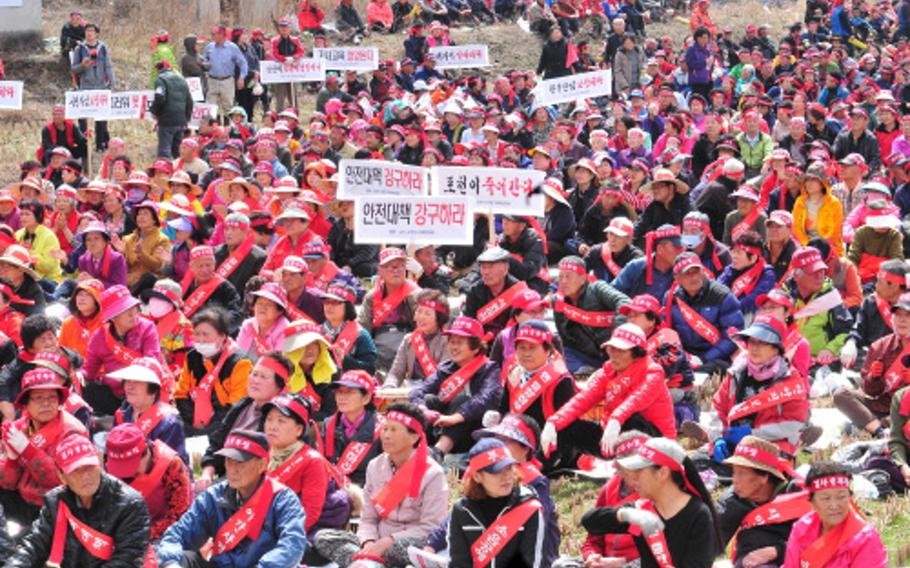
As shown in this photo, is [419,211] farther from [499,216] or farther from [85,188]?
[85,188]

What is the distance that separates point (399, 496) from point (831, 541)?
250cm

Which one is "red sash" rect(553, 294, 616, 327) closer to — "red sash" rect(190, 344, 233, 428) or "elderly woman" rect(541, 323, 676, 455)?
"elderly woman" rect(541, 323, 676, 455)

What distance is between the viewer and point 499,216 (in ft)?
60.6

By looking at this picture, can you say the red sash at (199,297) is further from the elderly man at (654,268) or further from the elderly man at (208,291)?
the elderly man at (654,268)

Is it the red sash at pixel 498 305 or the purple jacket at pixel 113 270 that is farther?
the purple jacket at pixel 113 270

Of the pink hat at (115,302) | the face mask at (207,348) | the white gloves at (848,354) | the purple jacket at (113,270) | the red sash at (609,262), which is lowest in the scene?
the white gloves at (848,354)

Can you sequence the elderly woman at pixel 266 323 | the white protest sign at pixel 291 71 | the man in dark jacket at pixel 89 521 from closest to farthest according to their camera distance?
the man in dark jacket at pixel 89 521 → the elderly woman at pixel 266 323 → the white protest sign at pixel 291 71

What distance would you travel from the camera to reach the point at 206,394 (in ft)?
39.2

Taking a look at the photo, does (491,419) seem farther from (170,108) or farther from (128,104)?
(128,104)

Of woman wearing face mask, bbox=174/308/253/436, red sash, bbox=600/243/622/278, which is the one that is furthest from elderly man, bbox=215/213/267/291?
woman wearing face mask, bbox=174/308/253/436

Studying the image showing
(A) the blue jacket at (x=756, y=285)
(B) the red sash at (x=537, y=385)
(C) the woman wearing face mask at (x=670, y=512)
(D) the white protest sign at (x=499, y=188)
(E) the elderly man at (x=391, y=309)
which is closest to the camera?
(C) the woman wearing face mask at (x=670, y=512)

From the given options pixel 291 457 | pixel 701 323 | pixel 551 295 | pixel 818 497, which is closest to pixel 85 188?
pixel 551 295

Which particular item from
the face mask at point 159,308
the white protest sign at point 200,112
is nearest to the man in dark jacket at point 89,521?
the face mask at point 159,308

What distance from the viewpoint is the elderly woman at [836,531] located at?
27.0ft
